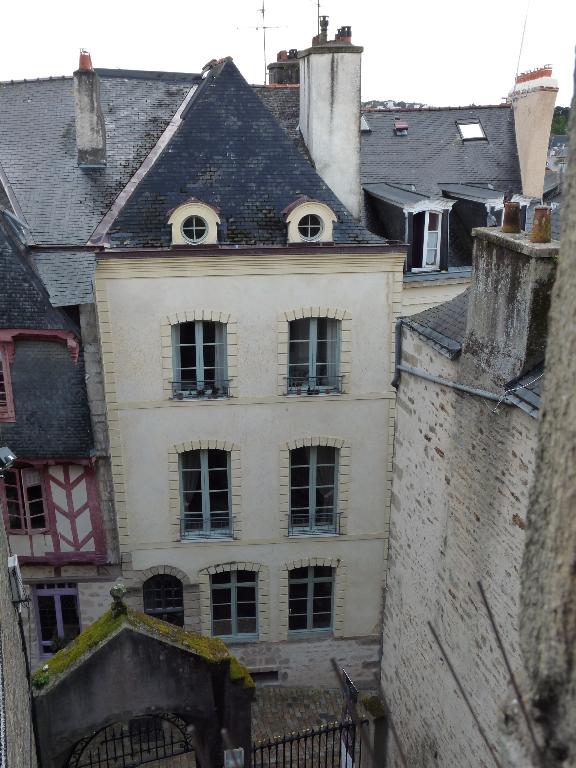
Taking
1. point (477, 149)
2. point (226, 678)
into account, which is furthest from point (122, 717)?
point (477, 149)

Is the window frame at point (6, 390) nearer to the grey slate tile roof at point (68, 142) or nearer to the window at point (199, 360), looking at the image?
the grey slate tile roof at point (68, 142)

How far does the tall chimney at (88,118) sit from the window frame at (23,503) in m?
5.53

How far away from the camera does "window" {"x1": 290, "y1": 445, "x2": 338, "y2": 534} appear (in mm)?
12938

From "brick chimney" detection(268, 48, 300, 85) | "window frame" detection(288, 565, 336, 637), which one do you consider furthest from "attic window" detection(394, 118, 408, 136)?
"window frame" detection(288, 565, 336, 637)

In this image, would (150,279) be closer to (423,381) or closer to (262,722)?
(423,381)

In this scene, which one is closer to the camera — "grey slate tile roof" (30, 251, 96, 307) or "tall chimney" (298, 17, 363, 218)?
"grey slate tile roof" (30, 251, 96, 307)

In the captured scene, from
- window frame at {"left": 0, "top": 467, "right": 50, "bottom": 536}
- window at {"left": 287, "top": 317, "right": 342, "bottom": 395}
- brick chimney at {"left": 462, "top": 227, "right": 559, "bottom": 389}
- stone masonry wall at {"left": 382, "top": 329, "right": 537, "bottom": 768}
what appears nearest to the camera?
brick chimney at {"left": 462, "top": 227, "right": 559, "bottom": 389}

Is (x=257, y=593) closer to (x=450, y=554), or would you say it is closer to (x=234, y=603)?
(x=234, y=603)

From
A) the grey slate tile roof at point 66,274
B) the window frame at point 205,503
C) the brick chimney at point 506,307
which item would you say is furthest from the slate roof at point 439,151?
the brick chimney at point 506,307

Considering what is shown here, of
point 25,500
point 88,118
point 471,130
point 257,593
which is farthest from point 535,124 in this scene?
point 25,500

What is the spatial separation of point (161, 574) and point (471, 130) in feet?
39.3

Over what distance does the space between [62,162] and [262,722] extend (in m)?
10.6

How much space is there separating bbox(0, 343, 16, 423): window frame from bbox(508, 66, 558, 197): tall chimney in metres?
11.5

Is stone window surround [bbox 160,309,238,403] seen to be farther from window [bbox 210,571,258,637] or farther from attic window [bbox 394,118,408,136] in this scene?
attic window [bbox 394,118,408,136]
